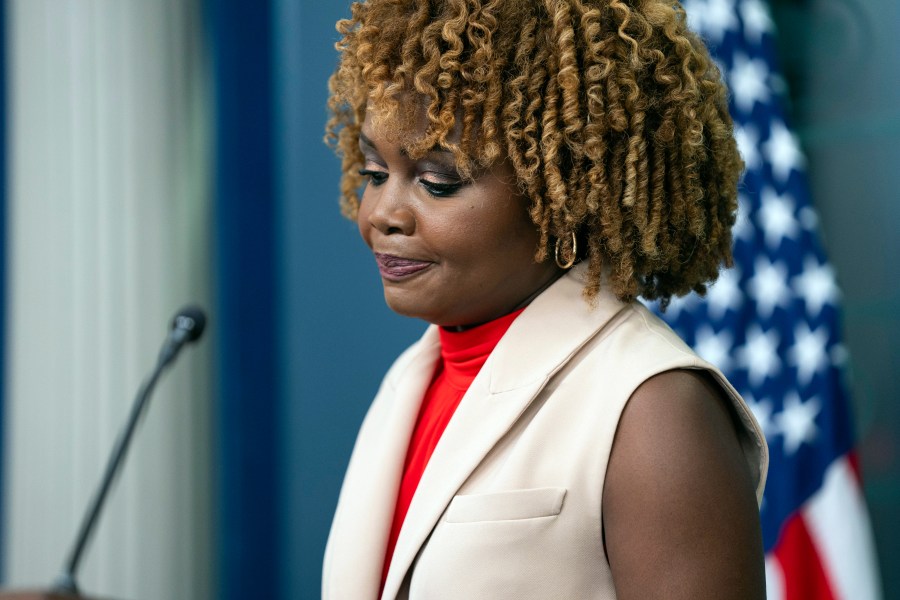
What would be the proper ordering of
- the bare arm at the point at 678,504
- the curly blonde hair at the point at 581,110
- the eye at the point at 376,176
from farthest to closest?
the eye at the point at 376,176
the curly blonde hair at the point at 581,110
the bare arm at the point at 678,504

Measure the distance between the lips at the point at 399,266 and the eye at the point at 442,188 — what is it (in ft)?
0.34

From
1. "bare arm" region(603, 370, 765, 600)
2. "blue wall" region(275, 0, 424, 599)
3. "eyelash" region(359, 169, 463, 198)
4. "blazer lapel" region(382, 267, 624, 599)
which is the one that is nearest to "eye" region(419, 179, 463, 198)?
"eyelash" region(359, 169, 463, 198)

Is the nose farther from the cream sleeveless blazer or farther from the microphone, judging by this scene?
the microphone

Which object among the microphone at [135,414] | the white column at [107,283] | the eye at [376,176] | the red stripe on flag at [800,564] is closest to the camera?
the eye at [376,176]

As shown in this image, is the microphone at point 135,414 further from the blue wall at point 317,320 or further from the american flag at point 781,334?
the american flag at point 781,334

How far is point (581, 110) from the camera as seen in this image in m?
1.37

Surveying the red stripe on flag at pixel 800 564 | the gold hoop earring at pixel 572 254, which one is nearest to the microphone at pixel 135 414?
the gold hoop earring at pixel 572 254

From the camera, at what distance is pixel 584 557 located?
1293mm

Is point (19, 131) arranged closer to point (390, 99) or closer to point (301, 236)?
point (301, 236)

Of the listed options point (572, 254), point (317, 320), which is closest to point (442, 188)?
point (572, 254)

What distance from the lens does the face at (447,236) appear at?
55.1 inches

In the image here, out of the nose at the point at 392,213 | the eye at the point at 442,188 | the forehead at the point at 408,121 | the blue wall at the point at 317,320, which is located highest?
the forehead at the point at 408,121

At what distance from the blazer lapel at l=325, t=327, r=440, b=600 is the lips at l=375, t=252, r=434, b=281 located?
309mm

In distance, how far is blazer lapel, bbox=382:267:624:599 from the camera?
1376 mm
